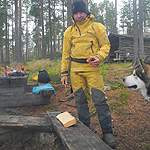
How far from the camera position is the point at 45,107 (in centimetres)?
430

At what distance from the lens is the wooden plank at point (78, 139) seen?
4.84ft

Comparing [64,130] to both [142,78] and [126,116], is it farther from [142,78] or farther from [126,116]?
[126,116]

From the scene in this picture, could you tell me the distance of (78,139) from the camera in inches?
64.1

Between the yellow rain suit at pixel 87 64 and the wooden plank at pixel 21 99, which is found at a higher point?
the yellow rain suit at pixel 87 64

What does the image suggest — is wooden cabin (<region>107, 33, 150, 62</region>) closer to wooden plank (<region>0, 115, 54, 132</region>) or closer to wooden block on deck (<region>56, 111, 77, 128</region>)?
wooden block on deck (<region>56, 111, 77, 128</region>)

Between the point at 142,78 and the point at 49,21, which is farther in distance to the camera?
the point at 49,21

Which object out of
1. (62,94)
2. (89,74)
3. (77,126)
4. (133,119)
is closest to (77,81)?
(89,74)

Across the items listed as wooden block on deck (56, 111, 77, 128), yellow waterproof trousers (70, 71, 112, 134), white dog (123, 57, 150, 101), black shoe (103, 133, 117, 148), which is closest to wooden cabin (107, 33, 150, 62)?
white dog (123, 57, 150, 101)

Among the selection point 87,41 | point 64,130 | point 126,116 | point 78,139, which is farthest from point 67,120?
point 126,116

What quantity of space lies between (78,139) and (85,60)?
4.18ft

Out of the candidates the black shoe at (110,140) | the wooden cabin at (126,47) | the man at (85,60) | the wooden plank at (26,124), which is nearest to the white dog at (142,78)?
the man at (85,60)

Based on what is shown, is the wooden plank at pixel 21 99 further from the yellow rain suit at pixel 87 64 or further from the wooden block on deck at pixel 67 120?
the wooden block on deck at pixel 67 120

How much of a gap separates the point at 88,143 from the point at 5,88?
351 cm

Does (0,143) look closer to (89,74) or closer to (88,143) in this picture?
(88,143)
